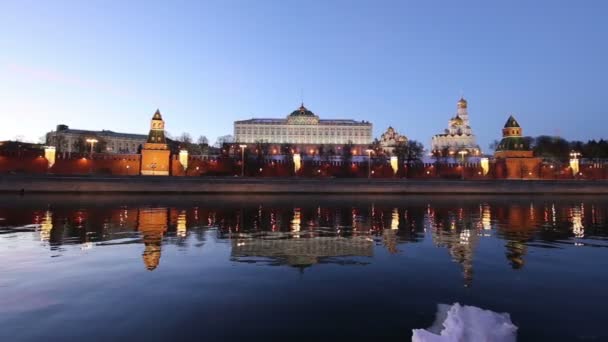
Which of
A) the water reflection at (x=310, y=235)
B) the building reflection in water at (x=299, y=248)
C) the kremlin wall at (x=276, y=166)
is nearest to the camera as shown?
the building reflection in water at (x=299, y=248)

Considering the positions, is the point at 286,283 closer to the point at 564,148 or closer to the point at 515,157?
the point at 515,157

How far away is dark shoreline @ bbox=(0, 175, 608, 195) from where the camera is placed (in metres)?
42.3

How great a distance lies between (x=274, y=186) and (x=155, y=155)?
25.6 metres

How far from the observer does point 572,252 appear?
11.6 metres

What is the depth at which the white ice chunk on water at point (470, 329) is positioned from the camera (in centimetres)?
496

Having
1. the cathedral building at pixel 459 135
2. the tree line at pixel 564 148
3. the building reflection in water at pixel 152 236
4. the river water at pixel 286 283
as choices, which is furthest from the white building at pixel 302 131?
the river water at pixel 286 283

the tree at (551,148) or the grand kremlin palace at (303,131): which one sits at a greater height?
the grand kremlin palace at (303,131)

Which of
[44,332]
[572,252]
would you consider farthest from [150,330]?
[572,252]

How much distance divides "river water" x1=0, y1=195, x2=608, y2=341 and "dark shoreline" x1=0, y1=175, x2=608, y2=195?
29.8m

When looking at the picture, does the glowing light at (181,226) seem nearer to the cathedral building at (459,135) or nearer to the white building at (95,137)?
the white building at (95,137)

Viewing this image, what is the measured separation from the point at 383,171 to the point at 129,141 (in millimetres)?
100151

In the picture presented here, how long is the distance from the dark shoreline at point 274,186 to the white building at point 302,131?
311 ft

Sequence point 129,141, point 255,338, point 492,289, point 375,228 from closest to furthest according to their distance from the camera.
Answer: point 255,338 < point 492,289 < point 375,228 < point 129,141

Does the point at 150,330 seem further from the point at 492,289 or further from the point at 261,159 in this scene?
the point at 261,159
